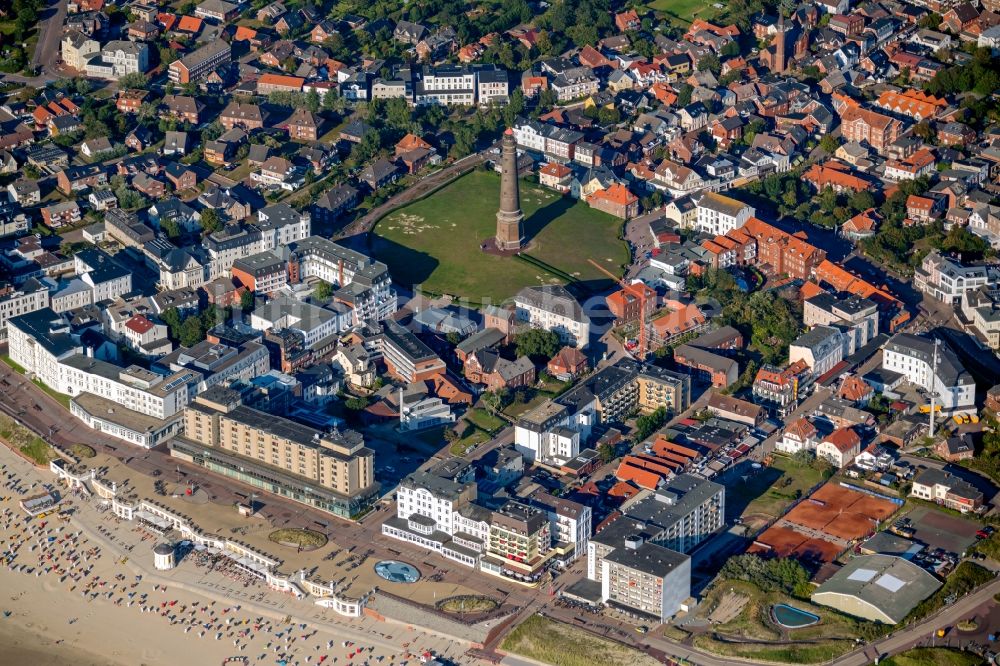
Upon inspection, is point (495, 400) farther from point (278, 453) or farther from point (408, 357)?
point (278, 453)

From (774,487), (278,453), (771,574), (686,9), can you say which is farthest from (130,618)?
(686,9)

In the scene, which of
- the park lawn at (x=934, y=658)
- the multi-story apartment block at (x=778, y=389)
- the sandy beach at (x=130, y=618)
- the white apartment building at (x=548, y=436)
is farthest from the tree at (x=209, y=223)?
the park lawn at (x=934, y=658)

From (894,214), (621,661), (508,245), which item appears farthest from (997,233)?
(621,661)

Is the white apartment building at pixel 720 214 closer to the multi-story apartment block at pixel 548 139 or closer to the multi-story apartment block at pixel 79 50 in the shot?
the multi-story apartment block at pixel 548 139

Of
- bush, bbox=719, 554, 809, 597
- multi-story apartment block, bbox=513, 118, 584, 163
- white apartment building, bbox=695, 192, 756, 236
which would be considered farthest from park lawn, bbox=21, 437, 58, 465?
multi-story apartment block, bbox=513, 118, 584, 163

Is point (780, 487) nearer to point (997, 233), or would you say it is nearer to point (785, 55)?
point (997, 233)

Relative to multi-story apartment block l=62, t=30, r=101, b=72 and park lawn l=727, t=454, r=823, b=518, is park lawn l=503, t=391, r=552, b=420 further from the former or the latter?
multi-story apartment block l=62, t=30, r=101, b=72

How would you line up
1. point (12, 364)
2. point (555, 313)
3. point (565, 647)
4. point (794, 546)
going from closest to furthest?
point (565, 647) < point (794, 546) < point (12, 364) < point (555, 313)
